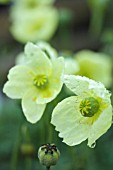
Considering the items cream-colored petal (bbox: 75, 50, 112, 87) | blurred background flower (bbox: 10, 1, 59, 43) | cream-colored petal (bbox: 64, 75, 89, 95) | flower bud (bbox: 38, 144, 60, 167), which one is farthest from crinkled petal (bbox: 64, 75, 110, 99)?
blurred background flower (bbox: 10, 1, 59, 43)

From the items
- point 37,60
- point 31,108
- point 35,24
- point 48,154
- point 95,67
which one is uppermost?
point 35,24

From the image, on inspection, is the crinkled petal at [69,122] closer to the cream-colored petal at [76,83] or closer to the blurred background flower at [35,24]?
the cream-colored petal at [76,83]

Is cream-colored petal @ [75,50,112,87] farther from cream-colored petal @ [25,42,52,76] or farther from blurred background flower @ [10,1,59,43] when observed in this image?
cream-colored petal @ [25,42,52,76]

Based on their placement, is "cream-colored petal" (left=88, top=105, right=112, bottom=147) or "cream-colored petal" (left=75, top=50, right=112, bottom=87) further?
"cream-colored petal" (left=75, top=50, right=112, bottom=87)

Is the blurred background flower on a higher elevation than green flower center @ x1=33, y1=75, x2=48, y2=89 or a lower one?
higher

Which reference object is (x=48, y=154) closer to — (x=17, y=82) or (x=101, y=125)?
(x=101, y=125)

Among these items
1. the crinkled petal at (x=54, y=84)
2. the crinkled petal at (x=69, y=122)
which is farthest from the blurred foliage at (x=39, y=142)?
the crinkled petal at (x=69, y=122)

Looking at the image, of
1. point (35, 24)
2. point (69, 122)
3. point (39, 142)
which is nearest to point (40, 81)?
point (69, 122)
